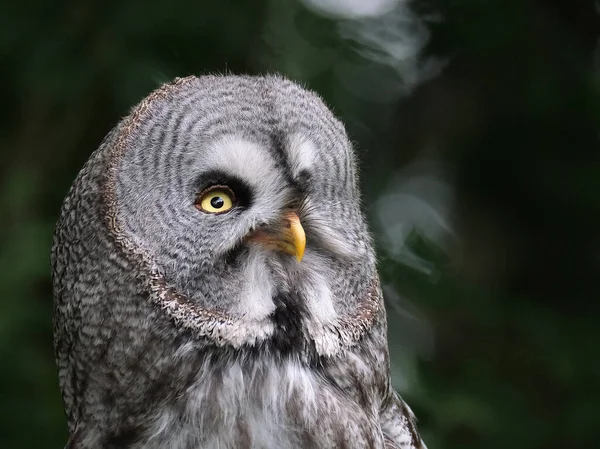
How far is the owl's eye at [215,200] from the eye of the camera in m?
1.75

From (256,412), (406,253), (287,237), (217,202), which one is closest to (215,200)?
(217,202)

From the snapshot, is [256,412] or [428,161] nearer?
[256,412]

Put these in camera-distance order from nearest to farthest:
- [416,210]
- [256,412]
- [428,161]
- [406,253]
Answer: [256,412]
[406,253]
[416,210]
[428,161]

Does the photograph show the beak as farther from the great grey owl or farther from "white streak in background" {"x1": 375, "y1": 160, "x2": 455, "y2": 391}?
"white streak in background" {"x1": 375, "y1": 160, "x2": 455, "y2": 391}

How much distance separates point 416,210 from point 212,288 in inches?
64.8

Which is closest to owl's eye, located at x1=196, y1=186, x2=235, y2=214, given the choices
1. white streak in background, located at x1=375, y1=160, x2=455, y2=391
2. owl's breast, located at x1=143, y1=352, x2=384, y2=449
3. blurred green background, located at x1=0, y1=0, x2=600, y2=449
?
owl's breast, located at x1=143, y1=352, x2=384, y2=449

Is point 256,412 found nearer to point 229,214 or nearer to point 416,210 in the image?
point 229,214

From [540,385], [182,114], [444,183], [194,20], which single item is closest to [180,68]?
[194,20]

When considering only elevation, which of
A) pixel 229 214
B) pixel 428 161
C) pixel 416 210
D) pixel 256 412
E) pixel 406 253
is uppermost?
pixel 428 161

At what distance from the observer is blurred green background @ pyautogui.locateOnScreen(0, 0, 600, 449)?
2.82 metres

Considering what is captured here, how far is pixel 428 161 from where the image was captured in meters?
3.67

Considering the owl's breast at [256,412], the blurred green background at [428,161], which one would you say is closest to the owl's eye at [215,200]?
the owl's breast at [256,412]

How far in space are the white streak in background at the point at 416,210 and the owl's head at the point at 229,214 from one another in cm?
114

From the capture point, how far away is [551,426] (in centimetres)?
316
